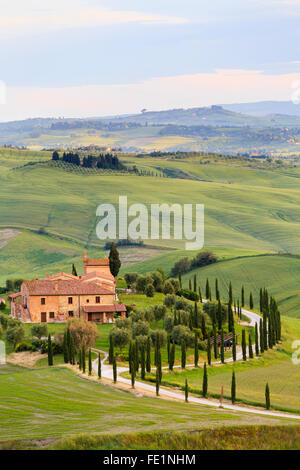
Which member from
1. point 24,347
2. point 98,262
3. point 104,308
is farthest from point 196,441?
point 98,262

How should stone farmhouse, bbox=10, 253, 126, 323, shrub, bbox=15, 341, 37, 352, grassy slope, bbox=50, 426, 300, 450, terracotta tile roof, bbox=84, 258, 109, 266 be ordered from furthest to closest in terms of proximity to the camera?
terracotta tile roof, bbox=84, 258, 109, 266 < stone farmhouse, bbox=10, 253, 126, 323 < shrub, bbox=15, 341, 37, 352 < grassy slope, bbox=50, 426, 300, 450

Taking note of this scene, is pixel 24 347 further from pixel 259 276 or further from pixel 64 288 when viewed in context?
pixel 259 276

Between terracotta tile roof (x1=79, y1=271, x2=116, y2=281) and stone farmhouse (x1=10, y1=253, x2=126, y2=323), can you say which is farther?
terracotta tile roof (x1=79, y1=271, x2=116, y2=281)

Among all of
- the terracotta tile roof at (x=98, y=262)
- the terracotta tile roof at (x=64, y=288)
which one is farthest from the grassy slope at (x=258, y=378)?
the terracotta tile roof at (x=98, y=262)

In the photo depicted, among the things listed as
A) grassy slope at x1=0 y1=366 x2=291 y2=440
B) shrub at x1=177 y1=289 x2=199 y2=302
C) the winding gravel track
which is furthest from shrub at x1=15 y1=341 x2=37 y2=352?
shrub at x1=177 y1=289 x2=199 y2=302

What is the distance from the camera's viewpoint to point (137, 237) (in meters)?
184

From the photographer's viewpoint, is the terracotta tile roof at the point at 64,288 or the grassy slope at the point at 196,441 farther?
the terracotta tile roof at the point at 64,288

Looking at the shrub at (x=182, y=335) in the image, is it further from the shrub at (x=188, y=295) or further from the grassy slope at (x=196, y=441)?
the grassy slope at (x=196, y=441)

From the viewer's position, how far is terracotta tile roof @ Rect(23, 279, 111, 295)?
82.8m

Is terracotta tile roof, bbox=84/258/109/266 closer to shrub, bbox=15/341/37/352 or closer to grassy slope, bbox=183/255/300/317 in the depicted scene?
grassy slope, bbox=183/255/300/317

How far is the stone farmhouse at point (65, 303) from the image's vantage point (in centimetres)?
8200

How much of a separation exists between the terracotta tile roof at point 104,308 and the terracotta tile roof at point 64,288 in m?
1.84

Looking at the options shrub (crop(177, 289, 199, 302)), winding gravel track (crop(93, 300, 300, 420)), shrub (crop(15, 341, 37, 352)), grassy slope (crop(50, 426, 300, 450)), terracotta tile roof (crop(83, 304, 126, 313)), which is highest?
grassy slope (crop(50, 426, 300, 450))

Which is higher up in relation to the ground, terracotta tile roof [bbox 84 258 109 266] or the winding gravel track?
terracotta tile roof [bbox 84 258 109 266]
